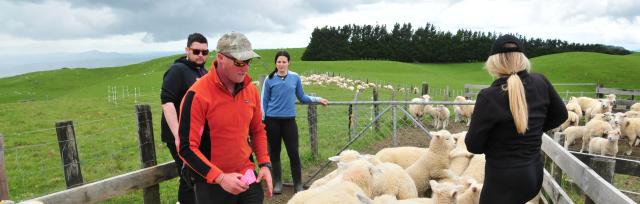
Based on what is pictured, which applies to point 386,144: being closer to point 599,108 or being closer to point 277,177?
point 277,177

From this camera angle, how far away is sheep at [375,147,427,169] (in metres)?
6.70

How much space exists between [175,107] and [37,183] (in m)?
6.32

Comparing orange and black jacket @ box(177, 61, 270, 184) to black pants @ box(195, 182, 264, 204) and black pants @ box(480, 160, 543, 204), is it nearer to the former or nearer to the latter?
black pants @ box(195, 182, 264, 204)

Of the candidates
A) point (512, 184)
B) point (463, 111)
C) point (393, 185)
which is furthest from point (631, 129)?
point (512, 184)

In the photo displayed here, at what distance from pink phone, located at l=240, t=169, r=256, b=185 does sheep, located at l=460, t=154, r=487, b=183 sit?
3358mm

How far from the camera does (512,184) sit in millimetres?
2992

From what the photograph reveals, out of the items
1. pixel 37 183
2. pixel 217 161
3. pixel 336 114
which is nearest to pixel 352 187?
pixel 217 161

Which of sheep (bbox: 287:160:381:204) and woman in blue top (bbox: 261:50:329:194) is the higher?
woman in blue top (bbox: 261:50:329:194)

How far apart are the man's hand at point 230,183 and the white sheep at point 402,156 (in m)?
4.06

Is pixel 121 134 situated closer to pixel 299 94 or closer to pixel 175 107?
pixel 299 94

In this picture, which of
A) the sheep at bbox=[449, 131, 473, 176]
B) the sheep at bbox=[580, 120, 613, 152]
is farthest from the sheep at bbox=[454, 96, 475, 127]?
the sheep at bbox=[449, 131, 473, 176]

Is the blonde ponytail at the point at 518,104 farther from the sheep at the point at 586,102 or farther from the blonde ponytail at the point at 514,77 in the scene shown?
the sheep at the point at 586,102

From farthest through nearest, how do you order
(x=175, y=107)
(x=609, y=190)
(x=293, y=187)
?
(x=293, y=187) < (x=175, y=107) < (x=609, y=190)

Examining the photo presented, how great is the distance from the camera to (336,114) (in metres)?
18.0
